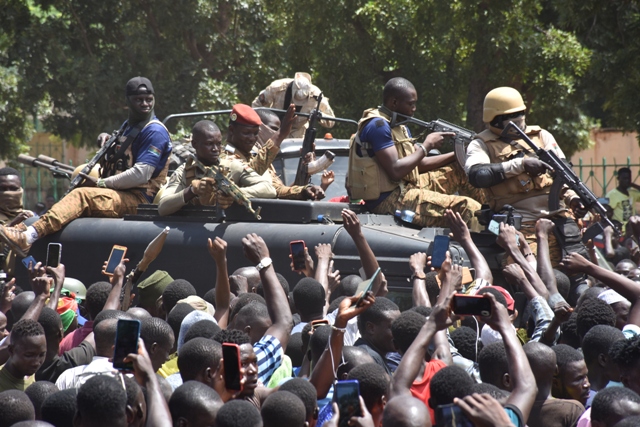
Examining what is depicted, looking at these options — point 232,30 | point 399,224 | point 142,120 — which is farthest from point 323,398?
point 232,30

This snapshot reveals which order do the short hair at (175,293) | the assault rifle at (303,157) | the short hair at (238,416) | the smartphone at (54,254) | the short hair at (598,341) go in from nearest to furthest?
the short hair at (238,416), the short hair at (598,341), the short hair at (175,293), the smartphone at (54,254), the assault rifle at (303,157)

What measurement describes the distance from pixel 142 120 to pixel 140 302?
2339 millimetres

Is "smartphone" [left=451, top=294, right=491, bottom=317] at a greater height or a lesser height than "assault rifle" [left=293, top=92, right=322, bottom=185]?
greater

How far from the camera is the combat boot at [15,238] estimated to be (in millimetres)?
8534

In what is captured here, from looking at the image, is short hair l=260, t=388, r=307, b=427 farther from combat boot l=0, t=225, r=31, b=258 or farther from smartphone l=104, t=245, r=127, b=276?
combat boot l=0, t=225, r=31, b=258

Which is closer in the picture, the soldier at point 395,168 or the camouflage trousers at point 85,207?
the soldier at point 395,168

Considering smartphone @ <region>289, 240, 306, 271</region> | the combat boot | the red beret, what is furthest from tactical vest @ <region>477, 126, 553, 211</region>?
the combat boot

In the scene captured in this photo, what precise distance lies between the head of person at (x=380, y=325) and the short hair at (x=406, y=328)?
0.68 feet

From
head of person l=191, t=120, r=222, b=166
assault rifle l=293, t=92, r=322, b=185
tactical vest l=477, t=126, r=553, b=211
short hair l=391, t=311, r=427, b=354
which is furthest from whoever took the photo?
assault rifle l=293, t=92, r=322, b=185

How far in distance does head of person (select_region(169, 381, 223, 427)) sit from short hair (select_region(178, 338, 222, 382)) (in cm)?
43

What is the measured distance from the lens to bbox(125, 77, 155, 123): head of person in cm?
910

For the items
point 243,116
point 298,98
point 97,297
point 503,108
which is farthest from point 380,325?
point 298,98

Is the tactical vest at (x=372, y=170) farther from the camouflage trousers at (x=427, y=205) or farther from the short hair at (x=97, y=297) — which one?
the short hair at (x=97, y=297)

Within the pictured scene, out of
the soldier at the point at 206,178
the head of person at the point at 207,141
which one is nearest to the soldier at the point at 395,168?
the soldier at the point at 206,178
